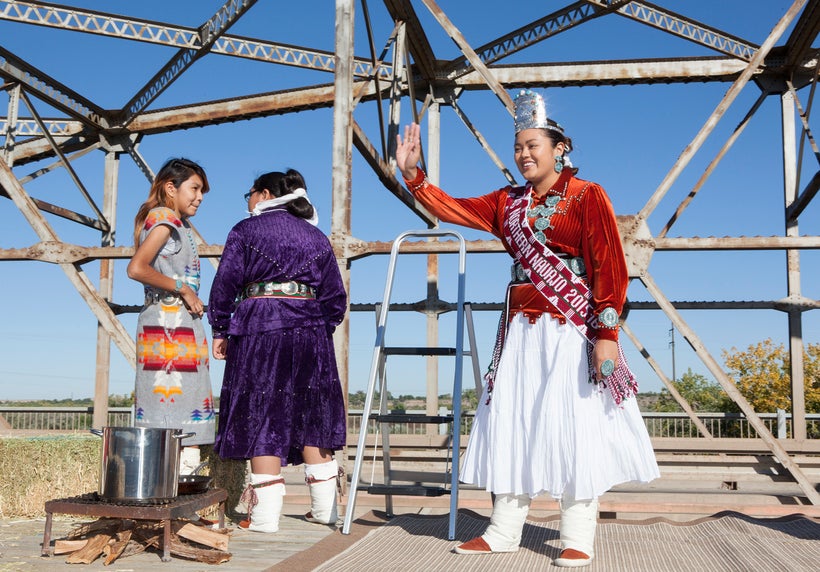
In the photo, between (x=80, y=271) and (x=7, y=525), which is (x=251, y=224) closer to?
(x=7, y=525)

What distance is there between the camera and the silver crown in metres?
3.69

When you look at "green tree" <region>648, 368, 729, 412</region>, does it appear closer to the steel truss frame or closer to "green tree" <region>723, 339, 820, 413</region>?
"green tree" <region>723, 339, 820, 413</region>

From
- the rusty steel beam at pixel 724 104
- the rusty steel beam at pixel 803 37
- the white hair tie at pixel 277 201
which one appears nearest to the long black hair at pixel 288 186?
the white hair tie at pixel 277 201

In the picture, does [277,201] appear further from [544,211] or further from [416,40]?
[416,40]

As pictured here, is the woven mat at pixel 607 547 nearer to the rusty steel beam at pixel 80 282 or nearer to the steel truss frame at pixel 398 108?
the steel truss frame at pixel 398 108

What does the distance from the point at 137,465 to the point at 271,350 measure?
0.87m

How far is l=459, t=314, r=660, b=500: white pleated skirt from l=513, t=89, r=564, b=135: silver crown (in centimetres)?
83

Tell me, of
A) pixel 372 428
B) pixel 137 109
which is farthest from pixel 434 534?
pixel 372 428

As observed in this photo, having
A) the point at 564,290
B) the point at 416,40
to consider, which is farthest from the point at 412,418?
the point at 416,40

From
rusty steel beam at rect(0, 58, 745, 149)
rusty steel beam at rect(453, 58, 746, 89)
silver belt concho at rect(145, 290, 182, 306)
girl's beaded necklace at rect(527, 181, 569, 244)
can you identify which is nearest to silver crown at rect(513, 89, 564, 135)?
girl's beaded necklace at rect(527, 181, 569, 244)

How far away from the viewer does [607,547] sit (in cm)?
372

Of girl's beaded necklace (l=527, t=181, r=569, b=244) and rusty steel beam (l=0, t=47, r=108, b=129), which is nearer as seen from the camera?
girl's beaded necklace (l=527, t=181, r=569, b=244)

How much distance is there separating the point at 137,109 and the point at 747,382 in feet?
78.9

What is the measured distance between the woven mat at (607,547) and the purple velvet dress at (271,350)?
1.85 feet
